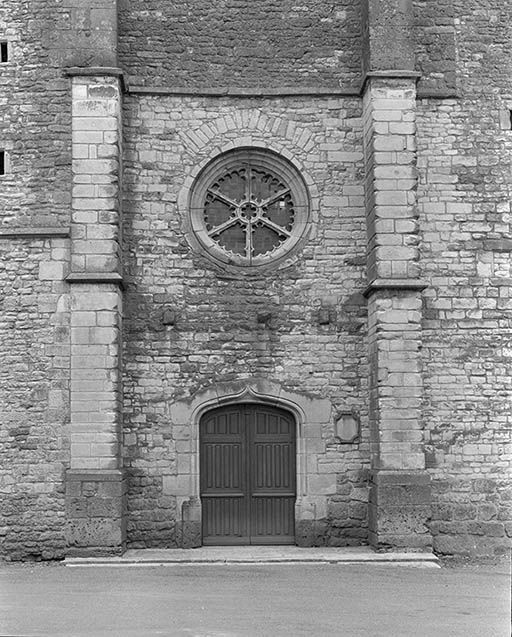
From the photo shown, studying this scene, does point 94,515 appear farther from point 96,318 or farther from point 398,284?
point 398,284

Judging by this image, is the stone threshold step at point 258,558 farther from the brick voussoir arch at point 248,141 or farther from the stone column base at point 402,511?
the brick voussoir arch at point 248,141

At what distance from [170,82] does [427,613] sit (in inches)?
312

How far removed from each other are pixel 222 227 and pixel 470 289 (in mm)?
3433

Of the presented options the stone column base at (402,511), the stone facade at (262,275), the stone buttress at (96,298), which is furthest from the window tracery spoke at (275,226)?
the stone column base at (402,511)

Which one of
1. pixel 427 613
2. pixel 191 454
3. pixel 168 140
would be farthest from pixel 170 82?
pixel 427 613

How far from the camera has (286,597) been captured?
32.9 ft

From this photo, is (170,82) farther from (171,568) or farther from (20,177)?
(171,568)

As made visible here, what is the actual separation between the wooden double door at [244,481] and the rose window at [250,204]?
7.48ft

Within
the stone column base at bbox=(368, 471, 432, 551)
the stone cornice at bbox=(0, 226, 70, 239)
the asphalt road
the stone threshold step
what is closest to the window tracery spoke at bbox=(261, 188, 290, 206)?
the stone cornice at bbox=(0, 226, 70, 239)

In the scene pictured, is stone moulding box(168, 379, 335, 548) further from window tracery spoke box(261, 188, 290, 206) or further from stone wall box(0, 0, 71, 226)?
stone wall box(0, 0, 71, 226)

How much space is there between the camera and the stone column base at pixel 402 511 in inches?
493

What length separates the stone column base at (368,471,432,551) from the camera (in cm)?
1252

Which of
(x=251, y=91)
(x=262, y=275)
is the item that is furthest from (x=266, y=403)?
(x=251, y=91)

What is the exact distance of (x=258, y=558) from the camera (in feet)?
40.5
